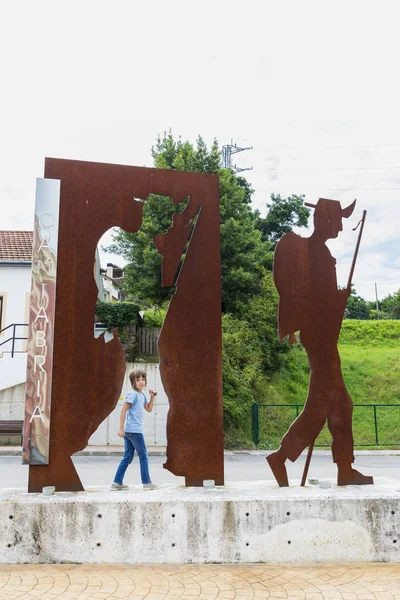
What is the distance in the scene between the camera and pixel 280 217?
30.1m

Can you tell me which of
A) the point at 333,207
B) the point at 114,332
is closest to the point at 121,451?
the point at 114,332

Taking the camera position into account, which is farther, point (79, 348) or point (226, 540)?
point (79, 348)

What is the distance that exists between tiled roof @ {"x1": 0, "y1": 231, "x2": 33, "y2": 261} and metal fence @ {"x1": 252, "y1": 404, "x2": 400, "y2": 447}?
1304 cm

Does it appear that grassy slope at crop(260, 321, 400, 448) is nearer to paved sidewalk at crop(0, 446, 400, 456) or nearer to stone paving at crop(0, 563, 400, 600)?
paved sidewalk at crop(0, 446, 400, 456)

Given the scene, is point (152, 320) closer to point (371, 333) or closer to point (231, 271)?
point (231, 271)

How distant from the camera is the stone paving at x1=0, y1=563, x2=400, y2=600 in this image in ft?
12.0

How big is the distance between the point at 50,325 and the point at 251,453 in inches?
444

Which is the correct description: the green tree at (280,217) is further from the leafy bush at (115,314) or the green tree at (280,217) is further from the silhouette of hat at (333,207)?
the silhouette of hat at (333,207)

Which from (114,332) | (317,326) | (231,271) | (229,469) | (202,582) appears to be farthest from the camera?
(231,271)

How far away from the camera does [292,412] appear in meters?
18.3

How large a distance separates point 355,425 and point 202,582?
15244 millimetres

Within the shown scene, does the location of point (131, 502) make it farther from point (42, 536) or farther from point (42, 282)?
point (42, 282)

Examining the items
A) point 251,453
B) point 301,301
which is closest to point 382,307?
point 251,453

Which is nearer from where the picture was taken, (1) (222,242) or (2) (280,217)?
(1) (222,242)
